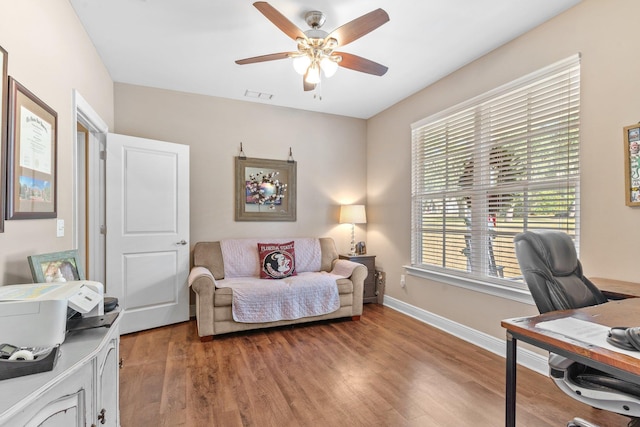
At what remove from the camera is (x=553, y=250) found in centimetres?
165

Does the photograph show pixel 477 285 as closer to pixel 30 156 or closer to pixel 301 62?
pixel 301 62

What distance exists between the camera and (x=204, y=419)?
6.02 feet

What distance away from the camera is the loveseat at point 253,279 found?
301 centimetres

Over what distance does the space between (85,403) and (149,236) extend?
2.52 metres

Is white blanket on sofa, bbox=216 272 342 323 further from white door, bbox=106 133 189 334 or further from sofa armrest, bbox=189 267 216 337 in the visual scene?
white door, bbox=106 133 189 334

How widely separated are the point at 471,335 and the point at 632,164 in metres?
1.84

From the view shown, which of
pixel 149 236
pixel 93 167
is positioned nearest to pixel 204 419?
pixel 149 236

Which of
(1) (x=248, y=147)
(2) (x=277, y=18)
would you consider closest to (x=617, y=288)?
(2) (x=277, y=18)

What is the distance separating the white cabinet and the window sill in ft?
8.93

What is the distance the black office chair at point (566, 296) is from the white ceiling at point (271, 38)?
1693mm

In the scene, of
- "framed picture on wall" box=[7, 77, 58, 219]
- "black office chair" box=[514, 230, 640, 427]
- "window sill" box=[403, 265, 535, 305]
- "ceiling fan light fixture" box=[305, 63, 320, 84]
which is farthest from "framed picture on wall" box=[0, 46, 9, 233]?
"window sill" box=[403, 265, 535, 305]

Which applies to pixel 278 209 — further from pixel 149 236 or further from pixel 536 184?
pixel 536 184

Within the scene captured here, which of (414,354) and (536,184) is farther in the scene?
(414,354)

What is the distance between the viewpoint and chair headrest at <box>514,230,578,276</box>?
1.62 meters
